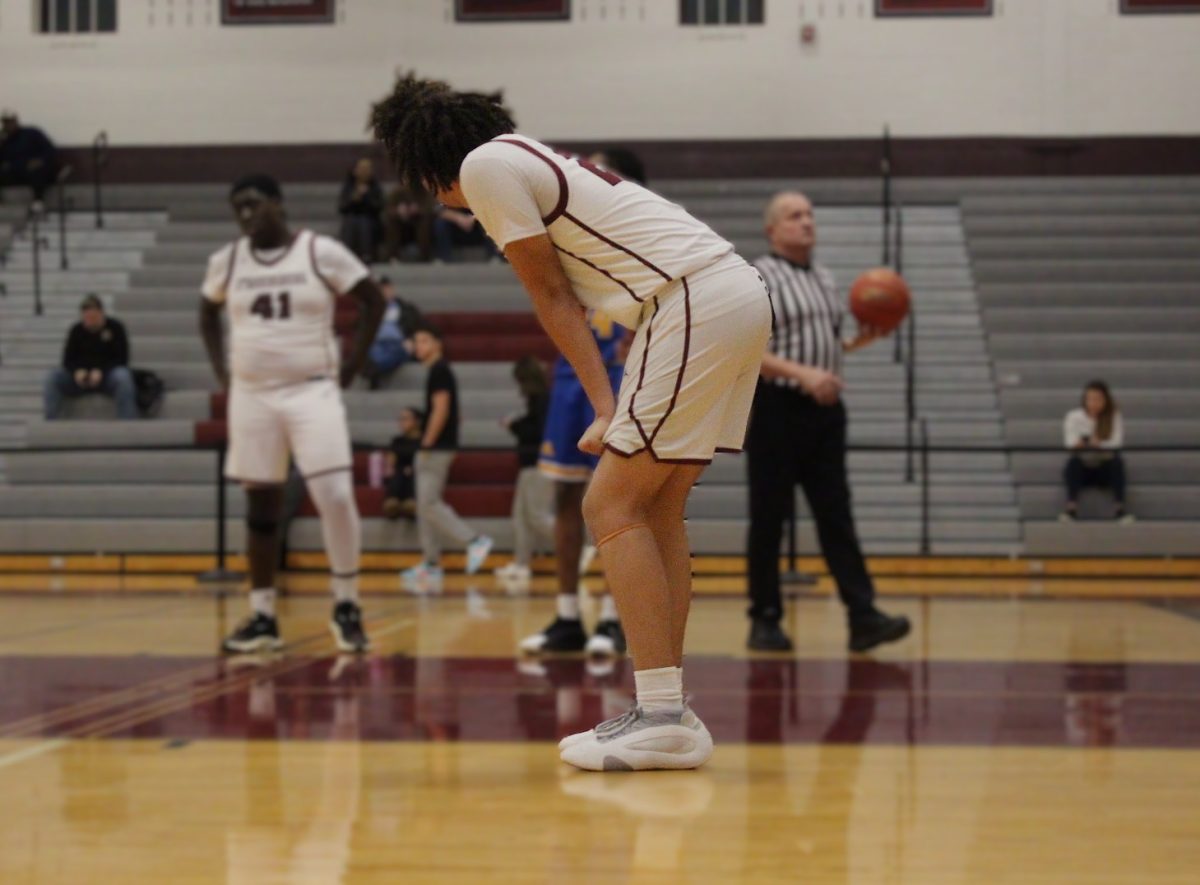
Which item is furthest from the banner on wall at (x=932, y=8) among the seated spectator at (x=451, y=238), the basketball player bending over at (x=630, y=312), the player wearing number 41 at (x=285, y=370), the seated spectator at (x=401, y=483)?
the basketball player bending over at (x=630, y=312)

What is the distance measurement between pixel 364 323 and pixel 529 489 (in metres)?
4.45

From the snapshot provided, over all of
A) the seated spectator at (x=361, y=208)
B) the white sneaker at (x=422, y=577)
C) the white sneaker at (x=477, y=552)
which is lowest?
the white sneaker at (x=422, y=577)

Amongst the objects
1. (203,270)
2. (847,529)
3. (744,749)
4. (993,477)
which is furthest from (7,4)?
(744,749)

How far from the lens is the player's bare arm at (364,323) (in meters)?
6.62

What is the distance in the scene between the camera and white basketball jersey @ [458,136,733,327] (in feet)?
11.3

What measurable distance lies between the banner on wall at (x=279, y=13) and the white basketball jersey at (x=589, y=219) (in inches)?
535

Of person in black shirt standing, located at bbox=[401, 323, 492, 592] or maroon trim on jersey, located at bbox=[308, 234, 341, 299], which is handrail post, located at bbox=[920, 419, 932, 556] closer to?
person in black shirt standing, located at bbox=[401, 323, 492, 592]

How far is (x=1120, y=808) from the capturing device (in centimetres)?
358

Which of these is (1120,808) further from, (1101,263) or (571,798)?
(1101,263)

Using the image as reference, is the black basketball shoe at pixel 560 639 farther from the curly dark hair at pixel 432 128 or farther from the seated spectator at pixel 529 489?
the seated spectator at pixel 529 489

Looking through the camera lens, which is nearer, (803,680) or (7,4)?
(803,680)

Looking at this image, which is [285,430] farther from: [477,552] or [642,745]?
[477,552]

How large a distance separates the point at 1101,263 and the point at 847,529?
8.74 m

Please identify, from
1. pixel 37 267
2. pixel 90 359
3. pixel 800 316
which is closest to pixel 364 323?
pixel 800 316
